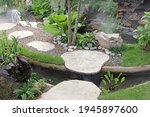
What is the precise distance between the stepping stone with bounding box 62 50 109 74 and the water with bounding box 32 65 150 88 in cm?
12

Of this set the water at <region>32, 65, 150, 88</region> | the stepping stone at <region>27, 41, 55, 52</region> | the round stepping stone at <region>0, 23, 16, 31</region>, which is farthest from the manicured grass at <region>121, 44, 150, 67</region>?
the round stepping stone at <region>0, 23, 16, 31</region>

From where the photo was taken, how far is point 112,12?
34.3 feet

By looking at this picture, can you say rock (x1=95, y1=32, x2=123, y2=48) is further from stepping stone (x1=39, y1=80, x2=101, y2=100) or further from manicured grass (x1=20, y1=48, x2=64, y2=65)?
stepping stone (x1=39, y1=80, x2=101, y2=100)

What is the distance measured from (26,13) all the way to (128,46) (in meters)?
4.37

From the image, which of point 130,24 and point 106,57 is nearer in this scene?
point 106,57

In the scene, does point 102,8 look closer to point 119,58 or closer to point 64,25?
point 64,25

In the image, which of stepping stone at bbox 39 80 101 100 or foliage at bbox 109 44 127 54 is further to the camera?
foliage at bbox 109 44 127 54

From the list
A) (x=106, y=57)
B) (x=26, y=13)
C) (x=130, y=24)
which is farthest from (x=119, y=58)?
(x=26, y=13)

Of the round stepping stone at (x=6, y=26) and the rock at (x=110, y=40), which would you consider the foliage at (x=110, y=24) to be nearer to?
the rock at (x=110, y=40)

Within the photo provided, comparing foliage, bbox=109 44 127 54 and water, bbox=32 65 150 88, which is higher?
foliage, bbox=109 44 127 54

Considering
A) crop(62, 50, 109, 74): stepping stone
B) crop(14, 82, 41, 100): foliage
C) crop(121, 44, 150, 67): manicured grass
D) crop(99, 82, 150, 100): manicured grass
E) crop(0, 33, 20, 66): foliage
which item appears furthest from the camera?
crop(121, 44, 150, 67): manicured grass

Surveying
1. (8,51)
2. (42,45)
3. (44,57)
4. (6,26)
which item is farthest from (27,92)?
(6,26)

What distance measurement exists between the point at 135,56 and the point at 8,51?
3.04 meters

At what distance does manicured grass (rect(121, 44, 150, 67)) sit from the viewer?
7.36m
